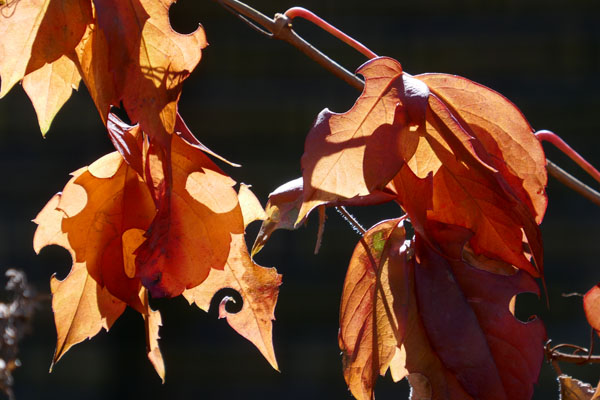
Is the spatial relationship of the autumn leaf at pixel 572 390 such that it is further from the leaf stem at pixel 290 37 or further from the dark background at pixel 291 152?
the dark background at pixel 291 152

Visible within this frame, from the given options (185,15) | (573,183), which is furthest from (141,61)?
(185,15)

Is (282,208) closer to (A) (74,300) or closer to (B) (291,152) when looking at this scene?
(A) (74,300)

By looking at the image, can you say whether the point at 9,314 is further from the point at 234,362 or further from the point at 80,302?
the point at 234,362

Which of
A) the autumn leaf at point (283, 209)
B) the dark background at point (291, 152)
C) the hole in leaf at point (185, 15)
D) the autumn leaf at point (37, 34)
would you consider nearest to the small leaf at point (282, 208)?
the autumn leaf at point (283, 209)

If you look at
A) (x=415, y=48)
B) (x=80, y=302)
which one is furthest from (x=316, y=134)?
(x=415, y=48)

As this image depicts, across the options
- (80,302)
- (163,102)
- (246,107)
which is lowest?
(246,107)

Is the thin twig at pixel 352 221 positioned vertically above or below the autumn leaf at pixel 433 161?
below

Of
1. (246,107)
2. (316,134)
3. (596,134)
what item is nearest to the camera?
(316,134)
